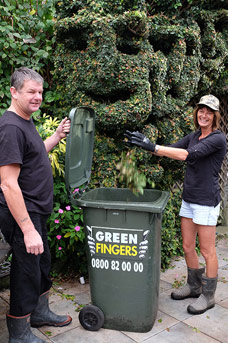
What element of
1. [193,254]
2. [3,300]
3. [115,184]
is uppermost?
[115,184]

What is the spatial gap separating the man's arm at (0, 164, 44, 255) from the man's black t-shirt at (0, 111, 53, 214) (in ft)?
0.22

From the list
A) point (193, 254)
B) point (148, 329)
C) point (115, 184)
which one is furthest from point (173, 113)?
point (148, 329)

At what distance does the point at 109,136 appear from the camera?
3922 millimetres

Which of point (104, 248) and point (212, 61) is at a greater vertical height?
point (212, 61)

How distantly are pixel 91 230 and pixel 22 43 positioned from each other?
8.20 ft

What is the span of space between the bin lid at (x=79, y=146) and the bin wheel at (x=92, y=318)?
1081 mm

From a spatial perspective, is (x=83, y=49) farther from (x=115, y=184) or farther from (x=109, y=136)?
(x=115, y=184)

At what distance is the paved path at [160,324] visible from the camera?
278 cm

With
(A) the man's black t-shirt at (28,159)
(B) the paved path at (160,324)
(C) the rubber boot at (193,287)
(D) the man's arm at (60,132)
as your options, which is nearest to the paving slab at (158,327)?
(B) the paved path at (160,324)

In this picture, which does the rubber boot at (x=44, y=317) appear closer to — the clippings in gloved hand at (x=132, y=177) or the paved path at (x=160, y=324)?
the paved path at (x=160, y=324)

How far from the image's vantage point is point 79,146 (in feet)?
9.59

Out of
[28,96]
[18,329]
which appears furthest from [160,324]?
[28,96]

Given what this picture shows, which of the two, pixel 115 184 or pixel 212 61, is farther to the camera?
pixel 212 61

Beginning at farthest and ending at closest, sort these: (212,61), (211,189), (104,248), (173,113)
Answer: (212,61)
(173,113)
(211,189)
(104,248)
